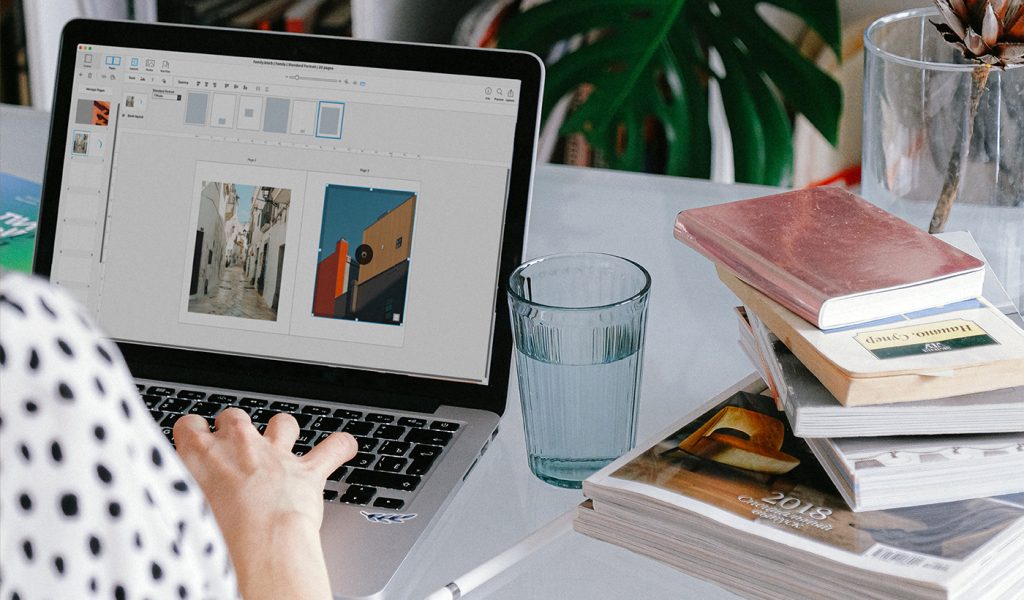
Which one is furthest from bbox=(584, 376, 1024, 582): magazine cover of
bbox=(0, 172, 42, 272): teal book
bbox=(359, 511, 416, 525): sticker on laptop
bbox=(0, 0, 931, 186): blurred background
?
bbox=(0, 0, 931, 186): blurred background

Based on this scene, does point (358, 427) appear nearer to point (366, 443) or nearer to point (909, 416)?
point (366, 443)

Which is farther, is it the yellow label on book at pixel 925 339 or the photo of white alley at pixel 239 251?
the photo of white alley at pixel 239 251

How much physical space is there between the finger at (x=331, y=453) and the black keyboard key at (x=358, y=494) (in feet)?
0.06

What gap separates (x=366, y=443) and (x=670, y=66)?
984 mm

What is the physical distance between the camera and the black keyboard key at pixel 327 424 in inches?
30.9

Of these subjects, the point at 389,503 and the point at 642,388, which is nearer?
the point at 389,503

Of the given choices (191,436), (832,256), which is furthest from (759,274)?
(191,436)

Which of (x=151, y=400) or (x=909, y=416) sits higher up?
(x=909, y=416)

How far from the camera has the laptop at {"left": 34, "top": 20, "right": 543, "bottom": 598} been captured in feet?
2.69

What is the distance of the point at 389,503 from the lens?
69 cm

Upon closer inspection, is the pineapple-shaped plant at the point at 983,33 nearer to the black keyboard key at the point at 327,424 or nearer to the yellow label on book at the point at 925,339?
the yellow label on book at the point at 925,339

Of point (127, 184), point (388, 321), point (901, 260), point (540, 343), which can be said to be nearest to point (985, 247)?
point (901, 260)

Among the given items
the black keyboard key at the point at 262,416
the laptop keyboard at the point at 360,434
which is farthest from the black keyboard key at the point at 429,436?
the black keyboard key at the point at 262,416

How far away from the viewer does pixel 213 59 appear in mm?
893
